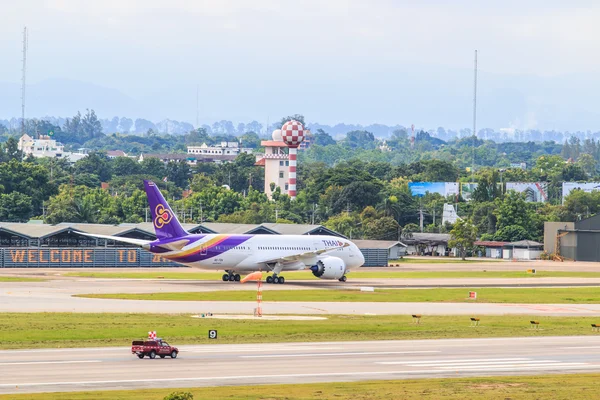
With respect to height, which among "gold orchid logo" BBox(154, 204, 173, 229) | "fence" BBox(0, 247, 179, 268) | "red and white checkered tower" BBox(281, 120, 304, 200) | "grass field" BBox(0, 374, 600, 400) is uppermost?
"red and white checkered tower" BBox(281, 120, 304, 200)

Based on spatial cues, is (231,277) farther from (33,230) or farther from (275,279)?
(33,230)

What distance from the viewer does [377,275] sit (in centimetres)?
10362

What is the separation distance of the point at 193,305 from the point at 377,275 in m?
40.8

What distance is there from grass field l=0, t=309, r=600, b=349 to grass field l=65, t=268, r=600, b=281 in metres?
34.7

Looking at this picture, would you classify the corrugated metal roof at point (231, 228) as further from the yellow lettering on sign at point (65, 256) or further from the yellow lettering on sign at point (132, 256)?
the yellow lettering on sign at point (65, 256)

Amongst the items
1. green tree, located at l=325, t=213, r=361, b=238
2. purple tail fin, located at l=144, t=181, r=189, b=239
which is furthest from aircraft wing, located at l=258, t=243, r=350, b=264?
green tree, located at l=325, t=213, r=361, b=238

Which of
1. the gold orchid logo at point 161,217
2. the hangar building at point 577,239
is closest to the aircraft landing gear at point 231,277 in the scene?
the gold orchid logo at point 161,217

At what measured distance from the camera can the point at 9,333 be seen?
159ft

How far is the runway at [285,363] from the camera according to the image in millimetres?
36469

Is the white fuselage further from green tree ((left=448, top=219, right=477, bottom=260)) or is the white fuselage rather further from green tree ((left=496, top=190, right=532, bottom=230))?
green tree ((left=496, top=190, right=532, bottom=230))

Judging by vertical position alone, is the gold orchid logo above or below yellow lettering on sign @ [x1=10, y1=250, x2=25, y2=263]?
above

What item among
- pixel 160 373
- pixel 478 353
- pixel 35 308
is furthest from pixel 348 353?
pixel 35 308

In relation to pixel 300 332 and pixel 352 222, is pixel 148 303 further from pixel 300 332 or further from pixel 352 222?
pixel 352 222

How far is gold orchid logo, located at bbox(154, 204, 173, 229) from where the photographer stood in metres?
81.7
